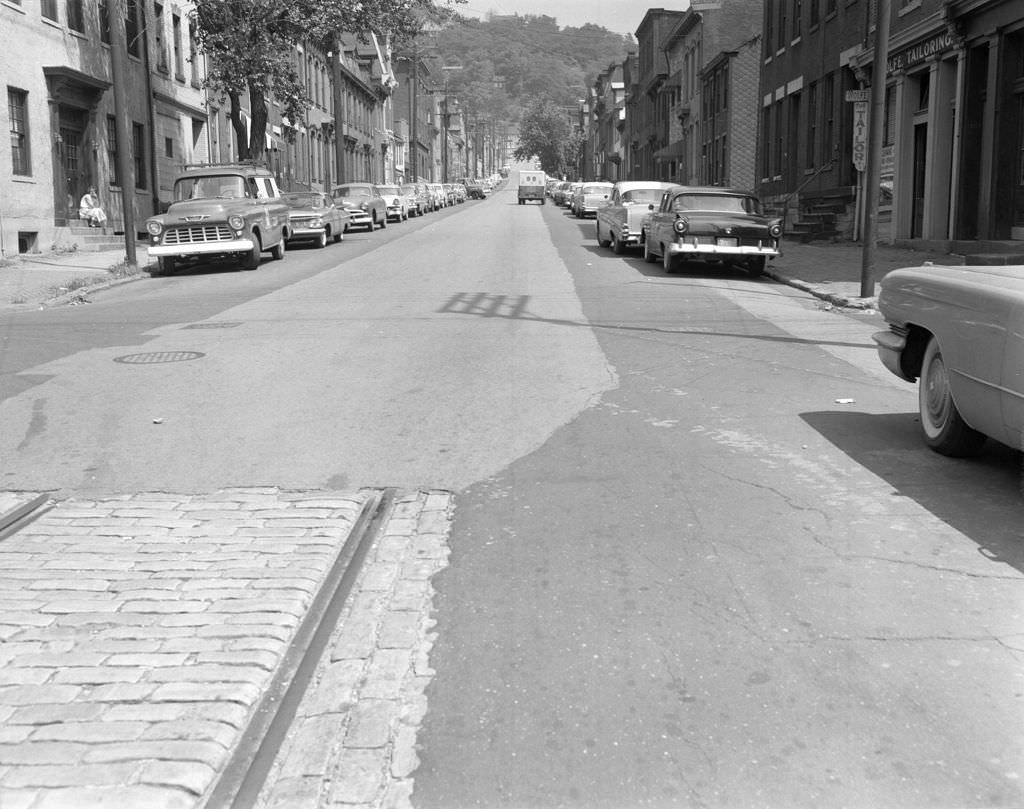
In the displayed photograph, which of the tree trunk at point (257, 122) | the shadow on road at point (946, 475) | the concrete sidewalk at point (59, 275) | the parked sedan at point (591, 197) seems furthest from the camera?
the parked sedan at point (591, 197)

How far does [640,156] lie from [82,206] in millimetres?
58347

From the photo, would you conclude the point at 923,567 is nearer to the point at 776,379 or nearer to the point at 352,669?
the point at 352,669

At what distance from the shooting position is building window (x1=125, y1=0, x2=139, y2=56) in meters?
30.7

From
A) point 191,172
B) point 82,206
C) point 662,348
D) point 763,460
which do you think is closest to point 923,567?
point 763,460

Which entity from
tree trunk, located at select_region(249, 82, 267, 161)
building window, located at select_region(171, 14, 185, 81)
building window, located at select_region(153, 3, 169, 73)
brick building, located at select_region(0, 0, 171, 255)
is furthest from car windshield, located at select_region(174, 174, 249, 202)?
building window, located at select_region(171, 14, 185, 81)

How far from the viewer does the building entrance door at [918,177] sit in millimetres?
24734

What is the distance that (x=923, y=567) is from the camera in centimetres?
488

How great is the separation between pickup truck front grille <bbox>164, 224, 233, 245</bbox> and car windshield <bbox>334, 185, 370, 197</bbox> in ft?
54.0

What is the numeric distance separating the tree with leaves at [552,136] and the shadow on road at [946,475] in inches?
5770

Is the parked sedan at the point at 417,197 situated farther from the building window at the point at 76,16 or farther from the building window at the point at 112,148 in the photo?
the building window at the point at 76,16

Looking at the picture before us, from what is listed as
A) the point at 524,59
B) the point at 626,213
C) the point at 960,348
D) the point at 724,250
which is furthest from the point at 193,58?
the point at 524,59

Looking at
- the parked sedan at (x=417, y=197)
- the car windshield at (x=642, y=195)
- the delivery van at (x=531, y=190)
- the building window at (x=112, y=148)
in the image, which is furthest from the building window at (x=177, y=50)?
the delivery van at (x=531, y=190)

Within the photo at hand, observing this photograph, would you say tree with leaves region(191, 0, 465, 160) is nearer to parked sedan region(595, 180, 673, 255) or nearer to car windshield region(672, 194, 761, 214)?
parked sedan region(595, 180, 673, 255)

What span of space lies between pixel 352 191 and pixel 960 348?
107ft
